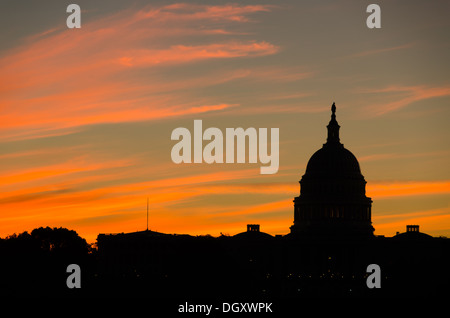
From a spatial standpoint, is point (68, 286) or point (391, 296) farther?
point (68, 286)

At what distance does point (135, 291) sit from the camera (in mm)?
189750
